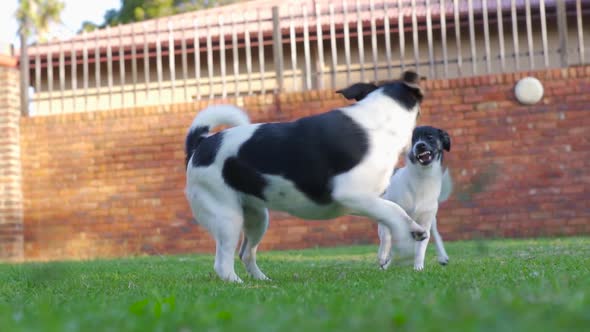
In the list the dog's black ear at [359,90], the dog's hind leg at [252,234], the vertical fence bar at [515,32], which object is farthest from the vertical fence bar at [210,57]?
the dog's black ear at [359,90]

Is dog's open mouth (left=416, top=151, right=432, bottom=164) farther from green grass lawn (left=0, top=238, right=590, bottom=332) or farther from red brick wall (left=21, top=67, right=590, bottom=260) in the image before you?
red brick wall (left=21, top=67, right=590, bottom=260)

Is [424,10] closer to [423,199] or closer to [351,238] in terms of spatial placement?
[351,238]

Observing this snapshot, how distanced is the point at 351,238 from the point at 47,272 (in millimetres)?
6274

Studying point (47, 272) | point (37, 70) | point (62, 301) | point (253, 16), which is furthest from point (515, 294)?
point (37, 70)

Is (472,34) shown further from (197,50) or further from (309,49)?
(197,50)

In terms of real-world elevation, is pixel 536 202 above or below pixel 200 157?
below

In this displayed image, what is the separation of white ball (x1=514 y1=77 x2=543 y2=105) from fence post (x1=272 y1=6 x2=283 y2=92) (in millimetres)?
3763

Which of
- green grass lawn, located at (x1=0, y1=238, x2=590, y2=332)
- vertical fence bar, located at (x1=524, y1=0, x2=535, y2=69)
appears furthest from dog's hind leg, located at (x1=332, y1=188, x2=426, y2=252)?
vertical fence bar, located at (x1=524, y1=0, x2=535, y2=69)

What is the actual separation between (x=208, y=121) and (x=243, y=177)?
0.86 metres

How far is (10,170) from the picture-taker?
40.2ft

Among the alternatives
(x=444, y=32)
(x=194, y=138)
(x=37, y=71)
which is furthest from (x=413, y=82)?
(x=37, y=71)

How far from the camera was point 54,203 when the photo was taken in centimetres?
1225

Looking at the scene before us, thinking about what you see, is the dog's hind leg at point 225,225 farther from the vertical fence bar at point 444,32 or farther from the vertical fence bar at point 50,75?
the vertical fence bar at point 50,75

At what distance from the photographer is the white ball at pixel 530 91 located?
11.2m
